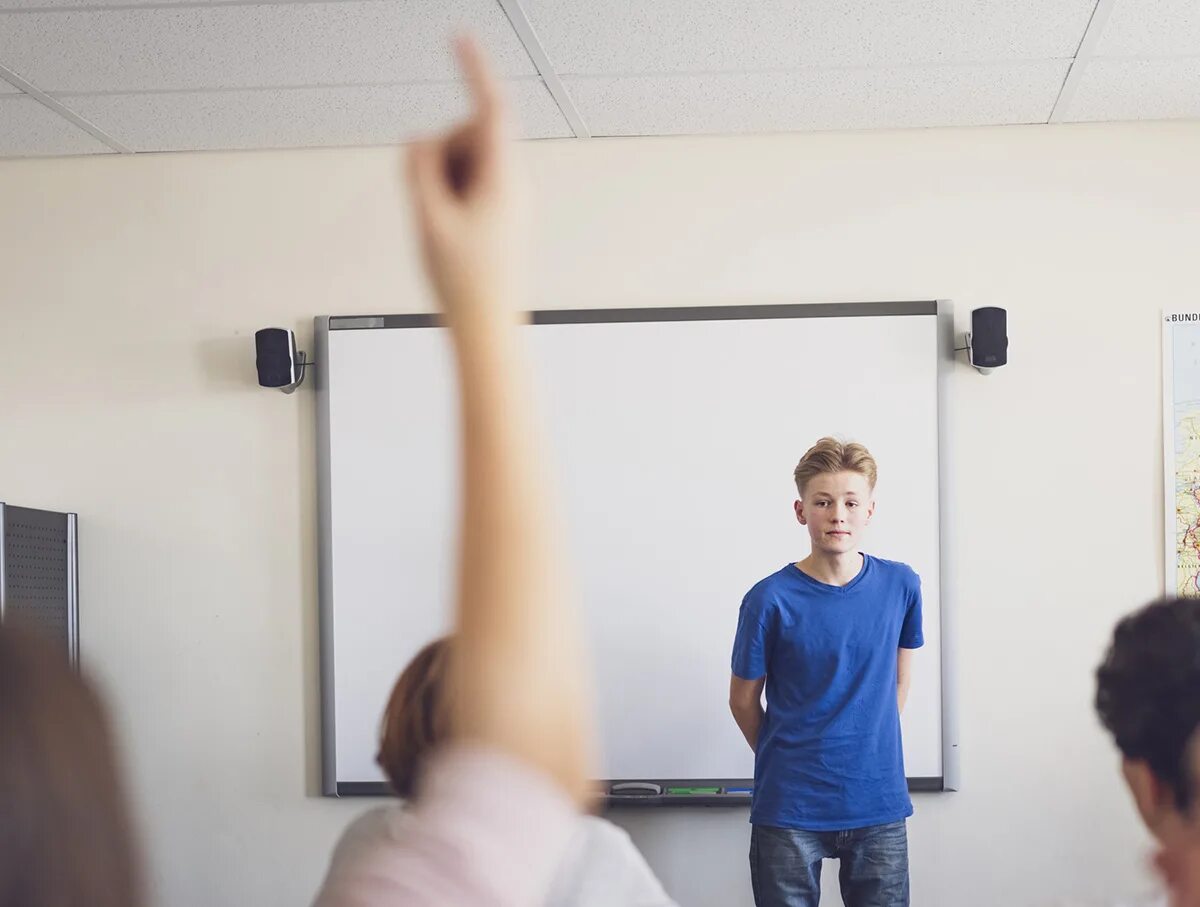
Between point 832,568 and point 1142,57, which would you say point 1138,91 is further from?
point 832,568

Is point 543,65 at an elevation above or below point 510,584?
above

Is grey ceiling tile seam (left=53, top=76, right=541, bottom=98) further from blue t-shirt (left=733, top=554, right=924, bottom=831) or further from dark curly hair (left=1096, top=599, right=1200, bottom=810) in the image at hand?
dark curly hair (left=1096, top=599, right=1200, bottom=810)

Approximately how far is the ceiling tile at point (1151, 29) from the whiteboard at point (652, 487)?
0.80 meters

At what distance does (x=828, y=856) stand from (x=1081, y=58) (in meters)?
1.95

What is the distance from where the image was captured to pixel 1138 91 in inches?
123

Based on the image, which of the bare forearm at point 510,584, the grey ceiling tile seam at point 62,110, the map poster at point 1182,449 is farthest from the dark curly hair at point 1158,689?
the grey ceiling tile seam at point 62,110

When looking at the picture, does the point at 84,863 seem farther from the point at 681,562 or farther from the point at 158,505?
the point at 158,505

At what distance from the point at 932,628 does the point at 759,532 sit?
52cm

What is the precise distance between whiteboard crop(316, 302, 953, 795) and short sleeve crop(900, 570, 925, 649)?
310 millimetres

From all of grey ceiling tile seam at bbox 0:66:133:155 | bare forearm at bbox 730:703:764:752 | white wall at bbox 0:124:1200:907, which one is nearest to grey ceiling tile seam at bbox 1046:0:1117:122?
white wall at bbox 0:124:1200:907

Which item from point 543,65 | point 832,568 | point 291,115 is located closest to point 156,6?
point 291,115

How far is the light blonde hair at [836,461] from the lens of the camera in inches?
117

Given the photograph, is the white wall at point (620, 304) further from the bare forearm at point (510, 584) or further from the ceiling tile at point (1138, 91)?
the bare forearm at point (510, 584)

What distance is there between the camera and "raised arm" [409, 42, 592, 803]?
0.45 m
